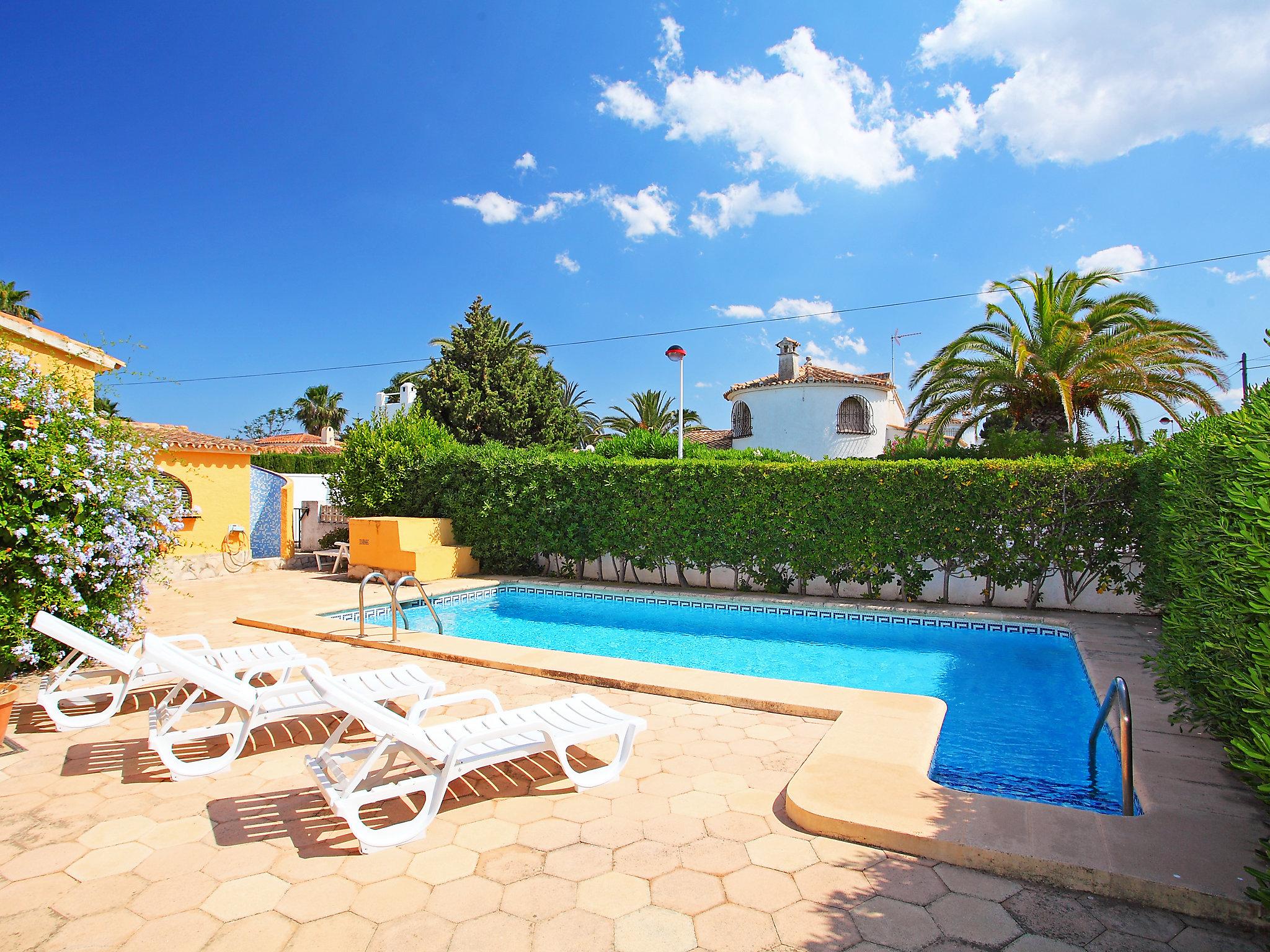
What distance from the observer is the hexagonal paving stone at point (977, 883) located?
2.73m

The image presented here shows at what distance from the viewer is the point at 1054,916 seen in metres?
2.57

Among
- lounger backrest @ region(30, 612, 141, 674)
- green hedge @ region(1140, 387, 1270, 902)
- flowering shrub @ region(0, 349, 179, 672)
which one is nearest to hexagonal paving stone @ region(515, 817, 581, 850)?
green hedge @ region(1140, 387, 1270, 902)

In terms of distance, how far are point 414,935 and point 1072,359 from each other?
15.4m

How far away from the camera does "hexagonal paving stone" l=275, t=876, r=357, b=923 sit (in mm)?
2632

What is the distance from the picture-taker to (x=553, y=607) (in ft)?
40.6

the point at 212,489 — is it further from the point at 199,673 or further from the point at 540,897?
the point at 540,897

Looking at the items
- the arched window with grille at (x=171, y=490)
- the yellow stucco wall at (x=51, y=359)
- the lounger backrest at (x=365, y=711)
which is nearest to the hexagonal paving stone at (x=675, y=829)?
the lounger backrest at (x=365, y=711)

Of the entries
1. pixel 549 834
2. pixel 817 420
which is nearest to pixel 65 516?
pixel 549 834

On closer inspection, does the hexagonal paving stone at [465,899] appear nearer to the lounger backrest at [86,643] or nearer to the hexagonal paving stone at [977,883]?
the hexagonal paving stone at [977,883]

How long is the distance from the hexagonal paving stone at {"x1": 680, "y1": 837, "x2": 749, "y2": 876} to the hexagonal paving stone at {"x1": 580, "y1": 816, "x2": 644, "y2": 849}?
0.29m

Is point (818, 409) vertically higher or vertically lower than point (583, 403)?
lower

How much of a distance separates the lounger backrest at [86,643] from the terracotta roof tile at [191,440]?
11.9 m

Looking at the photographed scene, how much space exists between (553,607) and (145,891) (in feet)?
31.6

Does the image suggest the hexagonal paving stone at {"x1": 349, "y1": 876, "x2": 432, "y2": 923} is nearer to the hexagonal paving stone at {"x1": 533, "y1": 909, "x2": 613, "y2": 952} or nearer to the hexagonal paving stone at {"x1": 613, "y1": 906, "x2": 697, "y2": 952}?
the hexagonal paving stone at {"x1": 533, "y1": 909, "x2": 613, "y2": 952}
